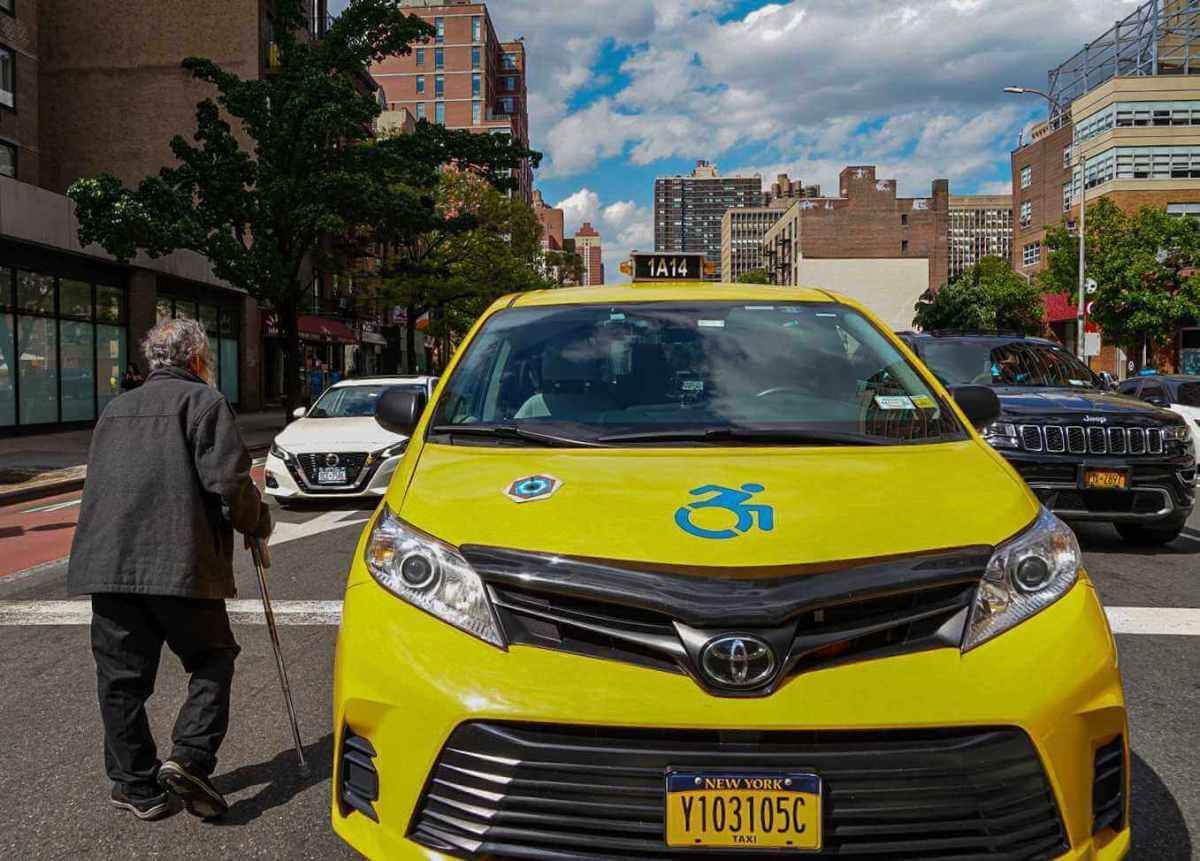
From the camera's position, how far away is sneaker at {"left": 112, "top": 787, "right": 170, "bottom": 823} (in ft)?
11.0

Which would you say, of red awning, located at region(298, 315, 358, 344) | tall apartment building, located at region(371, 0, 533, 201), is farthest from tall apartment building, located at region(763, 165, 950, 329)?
red awning, located at region(298, 315, 358, 344)

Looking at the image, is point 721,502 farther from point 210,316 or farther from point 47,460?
point 210,316

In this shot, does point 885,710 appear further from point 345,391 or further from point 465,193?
point 465,193

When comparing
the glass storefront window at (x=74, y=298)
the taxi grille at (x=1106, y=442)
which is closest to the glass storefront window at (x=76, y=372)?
the glass storefront window at (x=74, y=298)

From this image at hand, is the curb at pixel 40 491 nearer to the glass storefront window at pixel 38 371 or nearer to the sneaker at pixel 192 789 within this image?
the glass storefront window at pixel 38 371

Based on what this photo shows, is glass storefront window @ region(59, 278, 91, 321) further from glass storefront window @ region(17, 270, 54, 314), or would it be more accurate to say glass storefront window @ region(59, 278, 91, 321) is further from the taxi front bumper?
the taxi front bumper

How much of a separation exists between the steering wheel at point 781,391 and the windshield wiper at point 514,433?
0.73 metres

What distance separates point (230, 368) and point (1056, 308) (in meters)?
42.1

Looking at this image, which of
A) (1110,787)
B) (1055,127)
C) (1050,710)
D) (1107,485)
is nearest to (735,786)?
(1050,710)

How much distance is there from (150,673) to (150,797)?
0.41 meters

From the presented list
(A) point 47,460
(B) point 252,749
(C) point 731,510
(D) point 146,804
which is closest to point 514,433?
(C) point 731,510

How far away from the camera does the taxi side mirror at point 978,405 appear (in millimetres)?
3814

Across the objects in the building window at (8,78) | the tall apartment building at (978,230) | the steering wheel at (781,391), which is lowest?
the steering wheel at (781,391)

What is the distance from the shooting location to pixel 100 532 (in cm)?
331
